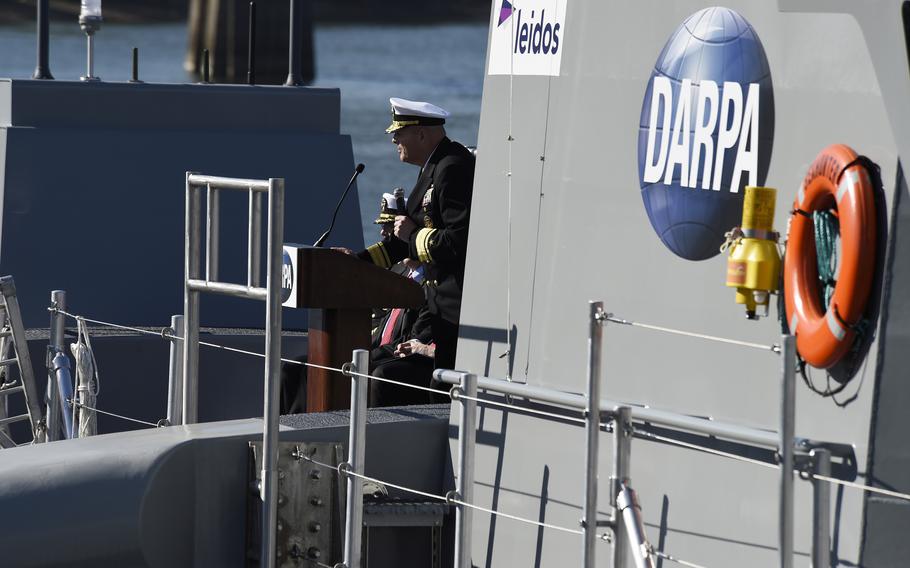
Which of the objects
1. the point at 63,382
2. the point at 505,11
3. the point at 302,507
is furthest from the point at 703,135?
the point at 63,382

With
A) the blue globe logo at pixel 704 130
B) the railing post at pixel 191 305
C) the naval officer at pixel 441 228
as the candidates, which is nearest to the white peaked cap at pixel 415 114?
the naval officer at pixel 441 228

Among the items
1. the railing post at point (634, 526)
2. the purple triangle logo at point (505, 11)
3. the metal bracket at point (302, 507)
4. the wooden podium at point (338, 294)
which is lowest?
the metal bracket at point (302, 507)

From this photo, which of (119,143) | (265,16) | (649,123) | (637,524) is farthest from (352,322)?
(265,16)

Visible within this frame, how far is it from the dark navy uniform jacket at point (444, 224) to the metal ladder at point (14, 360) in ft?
6.39

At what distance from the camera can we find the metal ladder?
6574 millimetres

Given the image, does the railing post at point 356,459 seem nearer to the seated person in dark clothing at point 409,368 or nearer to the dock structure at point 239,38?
the seated person in dark clothing at point 409,368

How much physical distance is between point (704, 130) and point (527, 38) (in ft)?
3.50

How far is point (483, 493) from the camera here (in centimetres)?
457

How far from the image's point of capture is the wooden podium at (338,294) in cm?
496

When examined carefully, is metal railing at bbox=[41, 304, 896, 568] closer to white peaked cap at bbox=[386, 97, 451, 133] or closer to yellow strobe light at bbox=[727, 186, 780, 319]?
yellow strobe light at bbox=[727, 186, 780, 319]

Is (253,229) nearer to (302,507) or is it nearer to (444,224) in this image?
(302,507)

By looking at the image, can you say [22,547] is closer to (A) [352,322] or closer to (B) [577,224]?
(A) [352,322]

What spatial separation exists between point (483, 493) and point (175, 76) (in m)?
46.2

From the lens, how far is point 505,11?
4703 mm
